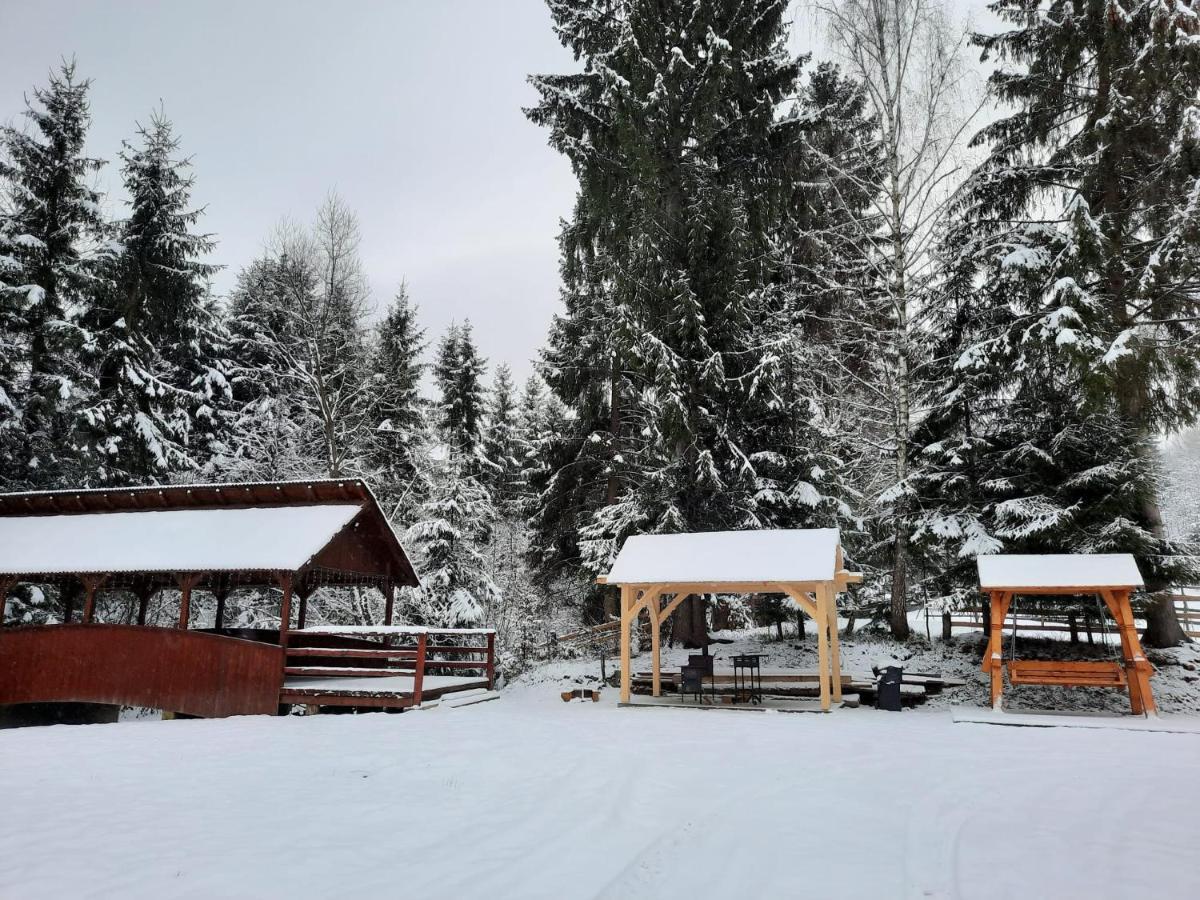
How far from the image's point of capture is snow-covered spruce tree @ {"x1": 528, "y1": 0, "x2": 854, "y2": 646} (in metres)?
17.2

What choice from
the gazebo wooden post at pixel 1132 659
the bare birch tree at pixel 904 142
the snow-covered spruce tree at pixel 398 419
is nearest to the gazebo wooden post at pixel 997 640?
the gazebo wooden post at pixel 1132 659

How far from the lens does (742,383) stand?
17.5 meters

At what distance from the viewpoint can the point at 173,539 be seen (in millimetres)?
13641

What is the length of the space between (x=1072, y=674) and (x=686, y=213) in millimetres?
12290

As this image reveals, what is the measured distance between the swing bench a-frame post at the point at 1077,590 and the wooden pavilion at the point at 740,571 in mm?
2488

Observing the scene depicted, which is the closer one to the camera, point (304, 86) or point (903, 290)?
point (903, 290)

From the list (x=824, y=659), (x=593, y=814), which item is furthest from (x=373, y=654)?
(x=593, y=814)

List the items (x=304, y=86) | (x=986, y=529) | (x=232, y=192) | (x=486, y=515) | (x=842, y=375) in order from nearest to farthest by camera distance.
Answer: (x=986, y=529) → (x=842, y=375) → (x=486, y=515) → (x=232, y=192) → (x=304, y=86)

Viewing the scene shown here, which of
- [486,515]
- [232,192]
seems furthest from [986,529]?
[232,192]

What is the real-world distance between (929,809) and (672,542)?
8.69 m

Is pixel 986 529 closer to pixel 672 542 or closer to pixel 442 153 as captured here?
pixel 672 542

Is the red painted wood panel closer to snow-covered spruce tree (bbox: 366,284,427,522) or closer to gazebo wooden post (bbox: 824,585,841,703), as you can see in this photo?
gazebo wooden post (bbox: 824,585,841,703)

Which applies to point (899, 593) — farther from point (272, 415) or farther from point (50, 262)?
point (50, 262)

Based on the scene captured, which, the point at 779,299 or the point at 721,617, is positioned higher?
the point at 779,299
